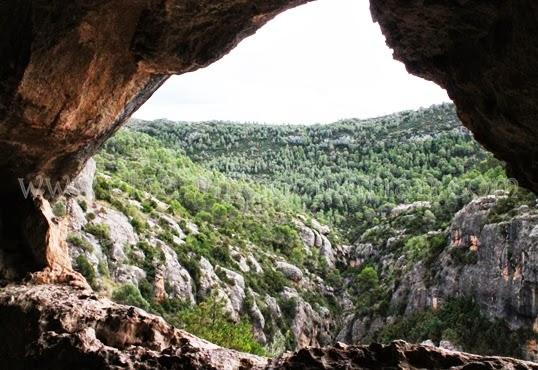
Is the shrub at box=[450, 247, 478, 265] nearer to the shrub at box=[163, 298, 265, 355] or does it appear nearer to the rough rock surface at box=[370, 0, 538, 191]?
the shrub at box=[163, 298, 265, 355]

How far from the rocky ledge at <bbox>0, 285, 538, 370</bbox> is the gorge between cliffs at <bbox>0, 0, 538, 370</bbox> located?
0.04 meters

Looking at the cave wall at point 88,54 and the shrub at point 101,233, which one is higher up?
the cave wall at point 88,54

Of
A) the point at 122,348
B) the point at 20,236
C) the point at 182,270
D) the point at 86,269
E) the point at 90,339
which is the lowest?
the point at 182,270

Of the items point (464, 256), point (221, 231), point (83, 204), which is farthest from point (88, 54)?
point (221, 231)

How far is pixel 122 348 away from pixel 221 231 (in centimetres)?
8747

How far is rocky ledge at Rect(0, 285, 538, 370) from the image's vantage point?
8.95m

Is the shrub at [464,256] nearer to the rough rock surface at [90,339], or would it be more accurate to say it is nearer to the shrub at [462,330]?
the shrub at [462,330]

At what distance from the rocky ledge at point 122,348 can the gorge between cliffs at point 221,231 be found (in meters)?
0.04

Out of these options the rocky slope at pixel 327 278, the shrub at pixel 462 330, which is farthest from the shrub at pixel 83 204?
the shrub at pixel 462 330

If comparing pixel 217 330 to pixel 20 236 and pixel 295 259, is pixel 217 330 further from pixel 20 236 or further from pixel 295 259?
pixel 295 259

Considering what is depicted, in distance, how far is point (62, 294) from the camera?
44.2ft

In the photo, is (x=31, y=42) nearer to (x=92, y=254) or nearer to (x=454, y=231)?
(x=92, y=254)

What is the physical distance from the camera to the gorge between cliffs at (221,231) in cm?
997

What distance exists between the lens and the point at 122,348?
11.2 metres
